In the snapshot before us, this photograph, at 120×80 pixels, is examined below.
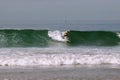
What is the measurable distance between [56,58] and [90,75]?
12.8 feet

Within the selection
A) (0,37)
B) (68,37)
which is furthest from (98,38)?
(0,37)

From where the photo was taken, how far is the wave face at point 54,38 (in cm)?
2581

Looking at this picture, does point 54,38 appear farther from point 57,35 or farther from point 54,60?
point 54,60

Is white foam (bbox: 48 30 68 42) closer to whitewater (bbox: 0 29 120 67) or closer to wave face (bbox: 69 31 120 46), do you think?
whitewater (bbox: 0 29 120 67)

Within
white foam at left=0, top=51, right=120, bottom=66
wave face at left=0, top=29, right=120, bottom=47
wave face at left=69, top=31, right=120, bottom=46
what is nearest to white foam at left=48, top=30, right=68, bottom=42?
wave face at left=0, top=29, right=120, bottom=47

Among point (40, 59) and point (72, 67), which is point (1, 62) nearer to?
point (40, 59)

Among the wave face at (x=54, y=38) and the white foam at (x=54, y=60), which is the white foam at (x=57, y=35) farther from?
the white foam at (x=54, y=60)

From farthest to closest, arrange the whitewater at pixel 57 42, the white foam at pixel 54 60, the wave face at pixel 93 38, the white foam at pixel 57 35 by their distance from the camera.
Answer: the white foam at pixel 57 35 < the wave face at pixel 93 38 < the whitewater at pixel 57 42 < the white foam at pixel 54 60

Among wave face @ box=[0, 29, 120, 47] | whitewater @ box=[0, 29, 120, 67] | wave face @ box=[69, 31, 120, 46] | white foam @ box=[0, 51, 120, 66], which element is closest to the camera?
white foam @ box=[0, 51, 120, 66]

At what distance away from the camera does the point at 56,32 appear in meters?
28.6

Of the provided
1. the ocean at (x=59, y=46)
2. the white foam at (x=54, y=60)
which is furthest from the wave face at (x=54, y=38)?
the white foam at (x=54, y=60)

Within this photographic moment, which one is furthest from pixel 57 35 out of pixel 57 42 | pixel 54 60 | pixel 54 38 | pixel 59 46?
pixel 54 60

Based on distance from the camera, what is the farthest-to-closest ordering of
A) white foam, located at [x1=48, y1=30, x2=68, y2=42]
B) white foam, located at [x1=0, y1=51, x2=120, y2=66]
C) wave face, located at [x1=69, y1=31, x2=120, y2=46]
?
white foam, located at [x1=48, y1=30, x2=68, y2=42]
wave face, located at [x1=69, y1=31, x2=120, y2=46]
white foam, located at [x1=0, y1=51, x2=120, y2=66]

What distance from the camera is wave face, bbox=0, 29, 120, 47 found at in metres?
25.8
